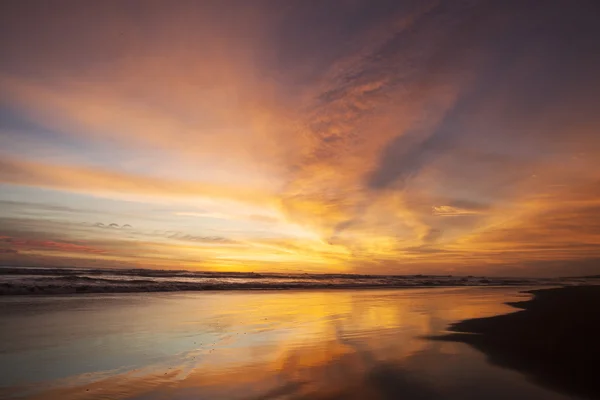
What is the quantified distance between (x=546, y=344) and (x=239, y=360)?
7582 millimetres

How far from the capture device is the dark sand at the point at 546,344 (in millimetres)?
6484

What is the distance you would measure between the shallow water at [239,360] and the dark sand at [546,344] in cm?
49

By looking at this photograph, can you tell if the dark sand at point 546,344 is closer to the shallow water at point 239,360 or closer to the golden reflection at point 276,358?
the shallow water at point 239,360

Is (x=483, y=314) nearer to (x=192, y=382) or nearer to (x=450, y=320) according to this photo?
(x=450, y=320)

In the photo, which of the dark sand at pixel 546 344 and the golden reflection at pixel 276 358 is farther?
the dark sand at pixel 546 344

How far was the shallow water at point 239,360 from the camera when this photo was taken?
5.75 meters

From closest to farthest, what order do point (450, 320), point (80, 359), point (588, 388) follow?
point (588, 388)
point (80, 359)
point (450, 320)

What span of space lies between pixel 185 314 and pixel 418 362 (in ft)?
31.7

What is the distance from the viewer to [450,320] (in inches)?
531

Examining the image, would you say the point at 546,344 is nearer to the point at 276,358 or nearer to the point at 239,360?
the point at 276,358

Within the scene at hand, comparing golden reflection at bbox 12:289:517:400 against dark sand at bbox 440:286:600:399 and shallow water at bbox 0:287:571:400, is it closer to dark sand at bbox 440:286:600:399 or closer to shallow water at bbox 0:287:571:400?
shallow water at bbox 0:287:571:400

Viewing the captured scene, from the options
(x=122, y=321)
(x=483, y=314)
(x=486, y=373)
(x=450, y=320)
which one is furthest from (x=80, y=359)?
(x=483, y=314)

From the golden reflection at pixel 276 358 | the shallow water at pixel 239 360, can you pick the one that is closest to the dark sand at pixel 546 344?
the shallow water at pixel 239 360

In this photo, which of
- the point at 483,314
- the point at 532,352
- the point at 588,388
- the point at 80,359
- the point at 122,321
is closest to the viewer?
the point at 588,388
